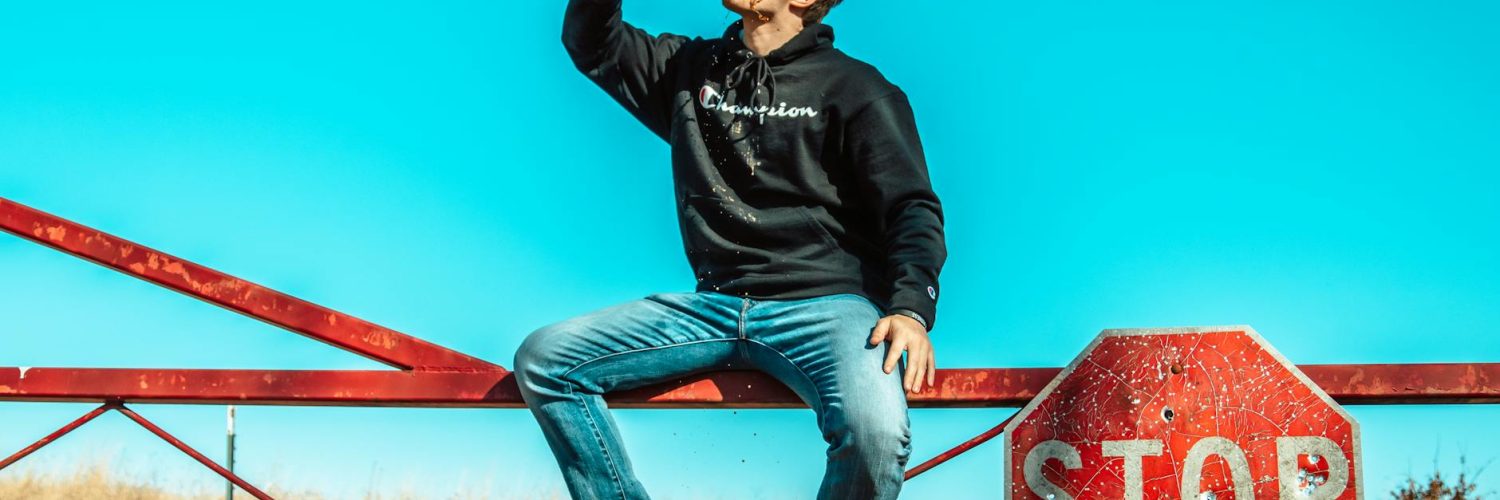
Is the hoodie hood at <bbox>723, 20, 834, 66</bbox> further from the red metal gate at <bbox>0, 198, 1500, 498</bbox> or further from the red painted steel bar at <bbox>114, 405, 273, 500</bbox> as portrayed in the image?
the red painted steel bar at <bbox>114, 405, 273, 500</bbox>

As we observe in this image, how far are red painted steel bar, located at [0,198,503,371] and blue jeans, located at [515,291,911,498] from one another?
32cm

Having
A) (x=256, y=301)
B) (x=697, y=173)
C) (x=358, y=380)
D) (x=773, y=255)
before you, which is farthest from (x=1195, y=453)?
(x=256, y=301)

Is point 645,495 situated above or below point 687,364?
below

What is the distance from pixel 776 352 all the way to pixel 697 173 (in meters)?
0.49

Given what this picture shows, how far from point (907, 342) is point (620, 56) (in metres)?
1.04

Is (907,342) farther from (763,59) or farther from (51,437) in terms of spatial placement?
(51,437)

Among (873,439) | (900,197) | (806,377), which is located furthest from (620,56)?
(873,439)

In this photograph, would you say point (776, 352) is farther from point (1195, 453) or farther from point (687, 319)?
point (1195, 453)

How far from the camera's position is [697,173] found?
3398mm

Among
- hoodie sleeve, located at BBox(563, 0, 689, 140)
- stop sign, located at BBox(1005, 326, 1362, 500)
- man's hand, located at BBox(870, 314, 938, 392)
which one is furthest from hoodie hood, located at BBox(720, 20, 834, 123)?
stop sign, located at BBox(1005, 326, 1362, 500)

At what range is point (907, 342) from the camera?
306cm

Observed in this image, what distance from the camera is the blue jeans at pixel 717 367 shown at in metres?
2.91

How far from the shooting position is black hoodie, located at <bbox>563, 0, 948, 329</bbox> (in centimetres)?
325

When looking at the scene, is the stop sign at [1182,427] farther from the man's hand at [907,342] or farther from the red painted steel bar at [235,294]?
the red painted steel bar at [235,294]
